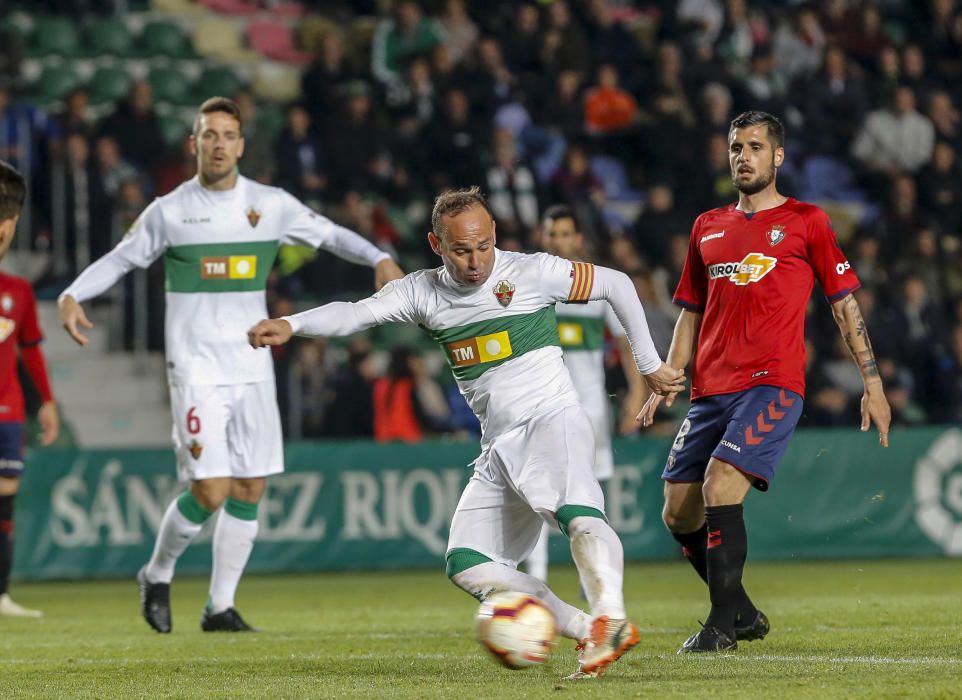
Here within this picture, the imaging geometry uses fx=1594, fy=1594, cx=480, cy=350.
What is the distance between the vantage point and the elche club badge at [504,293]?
6.30 metres

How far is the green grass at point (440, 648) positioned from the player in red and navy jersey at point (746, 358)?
44 centimetres

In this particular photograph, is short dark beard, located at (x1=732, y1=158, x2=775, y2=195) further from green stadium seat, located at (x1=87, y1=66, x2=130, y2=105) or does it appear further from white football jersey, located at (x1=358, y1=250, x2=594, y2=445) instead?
green stadium seat, located at (x1=87, y1=66, x2=130, y2=105)

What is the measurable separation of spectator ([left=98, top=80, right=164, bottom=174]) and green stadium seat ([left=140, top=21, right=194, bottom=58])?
276 centimetres

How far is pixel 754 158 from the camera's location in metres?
7.08

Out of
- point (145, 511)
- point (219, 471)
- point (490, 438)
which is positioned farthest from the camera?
point (145, 511)

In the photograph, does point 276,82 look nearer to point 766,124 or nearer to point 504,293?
point 766,124

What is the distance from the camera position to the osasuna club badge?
6.30 metres

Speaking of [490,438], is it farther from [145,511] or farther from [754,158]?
[145,511]

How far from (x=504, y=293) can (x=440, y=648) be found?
196 centimetres

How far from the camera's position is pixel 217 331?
8586 mm

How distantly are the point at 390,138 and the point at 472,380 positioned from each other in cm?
1084

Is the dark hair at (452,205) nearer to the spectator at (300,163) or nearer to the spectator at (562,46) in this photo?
the spectator at (300,163)

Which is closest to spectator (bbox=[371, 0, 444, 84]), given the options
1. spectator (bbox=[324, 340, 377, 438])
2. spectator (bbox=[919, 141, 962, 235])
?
spectator (bbox=[324, 340, 377, 438])

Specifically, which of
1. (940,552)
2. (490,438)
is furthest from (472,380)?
(940,552)
